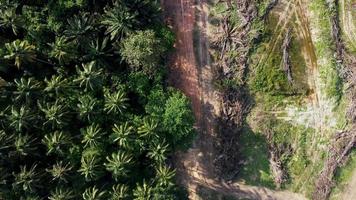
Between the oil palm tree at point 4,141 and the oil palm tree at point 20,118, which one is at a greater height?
the oil palm tree at point 20,118

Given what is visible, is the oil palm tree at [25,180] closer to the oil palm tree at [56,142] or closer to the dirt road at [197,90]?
the oil palm tree at [56,142]

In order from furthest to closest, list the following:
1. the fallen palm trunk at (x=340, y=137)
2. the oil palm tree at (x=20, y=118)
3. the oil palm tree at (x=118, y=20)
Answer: the fallen palm trunk at (x=340, y=137), the oil palm tree at (x=118, y=20), the oil palm tree at (x=20, y=118)

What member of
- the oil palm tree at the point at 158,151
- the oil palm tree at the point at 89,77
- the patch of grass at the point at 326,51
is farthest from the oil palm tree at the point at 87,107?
the patch of grass at the point at 326,51

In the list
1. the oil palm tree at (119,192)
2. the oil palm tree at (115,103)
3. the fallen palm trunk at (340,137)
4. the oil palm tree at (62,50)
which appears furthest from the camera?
the fallen palm trunk at (340,137)

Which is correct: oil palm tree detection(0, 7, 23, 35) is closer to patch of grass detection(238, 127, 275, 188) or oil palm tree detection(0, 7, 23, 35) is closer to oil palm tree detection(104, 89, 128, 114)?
oil palm tree detection(104, 89, 128, 114)

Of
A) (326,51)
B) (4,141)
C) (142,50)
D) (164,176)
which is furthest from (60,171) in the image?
(326,51)

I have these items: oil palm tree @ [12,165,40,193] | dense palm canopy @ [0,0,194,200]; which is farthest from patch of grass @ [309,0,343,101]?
oil palm tree @ [12,165,40,193]

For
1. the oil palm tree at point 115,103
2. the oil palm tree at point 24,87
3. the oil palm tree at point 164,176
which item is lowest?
the oil palm tree at point 164,176
